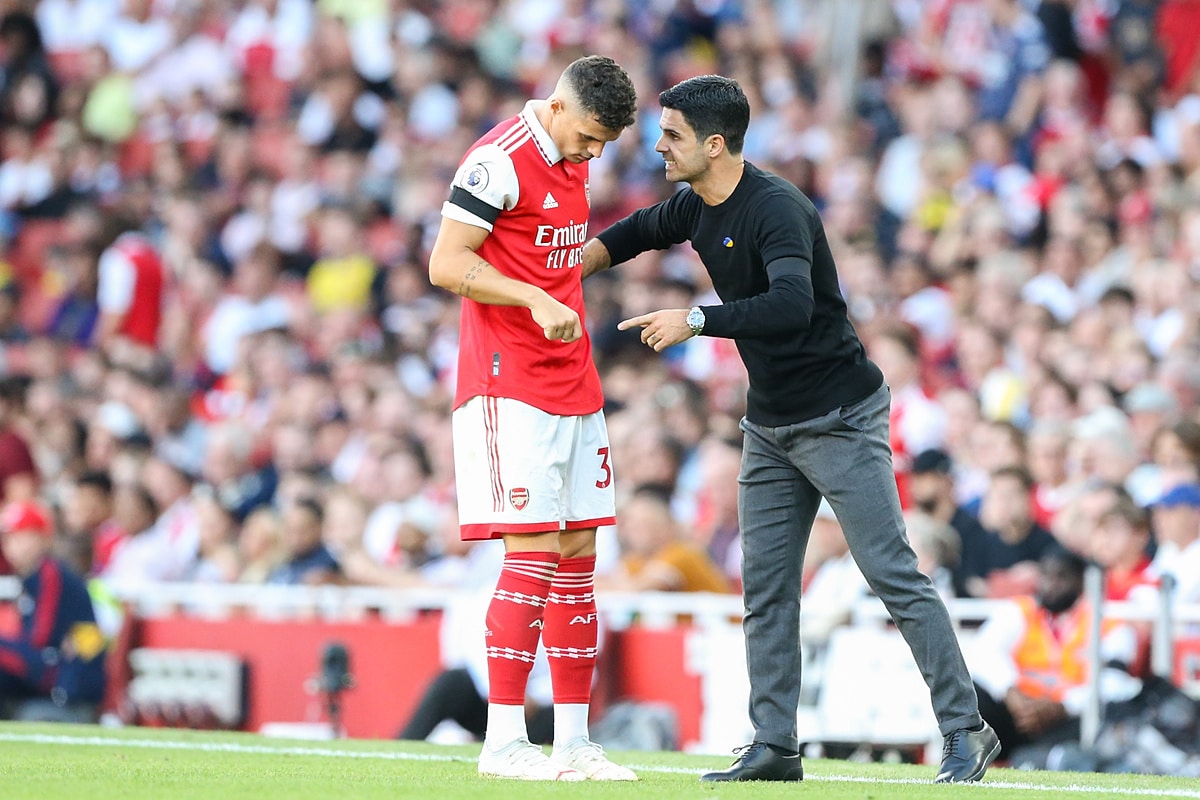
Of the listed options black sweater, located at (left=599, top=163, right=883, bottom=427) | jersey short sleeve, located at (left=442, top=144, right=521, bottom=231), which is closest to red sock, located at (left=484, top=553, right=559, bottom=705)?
black sweater, located at (left=599, top=163, right=883, bottom=427)

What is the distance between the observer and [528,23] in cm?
1930

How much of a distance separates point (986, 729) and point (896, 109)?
1075cm

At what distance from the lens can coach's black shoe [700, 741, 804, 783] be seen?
6.40 m

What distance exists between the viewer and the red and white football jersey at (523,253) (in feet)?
20.5

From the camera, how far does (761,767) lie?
6.42 meters

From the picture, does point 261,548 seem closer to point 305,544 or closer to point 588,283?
point 305,544

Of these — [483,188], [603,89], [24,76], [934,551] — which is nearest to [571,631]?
[483,188]

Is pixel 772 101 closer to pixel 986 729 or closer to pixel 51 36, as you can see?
pixel 51 36

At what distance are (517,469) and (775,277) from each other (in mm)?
989

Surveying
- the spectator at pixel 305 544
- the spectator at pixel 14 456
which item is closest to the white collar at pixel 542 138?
the spectator at pixel 305 544

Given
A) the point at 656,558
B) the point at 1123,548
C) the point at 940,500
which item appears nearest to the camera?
the point at 1123,548

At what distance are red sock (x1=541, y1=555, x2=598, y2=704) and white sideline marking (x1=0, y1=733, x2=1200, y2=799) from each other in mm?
600

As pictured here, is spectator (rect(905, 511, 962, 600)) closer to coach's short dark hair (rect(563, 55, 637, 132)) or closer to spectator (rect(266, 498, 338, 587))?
spectator (rect(266, 498, 338, 587))

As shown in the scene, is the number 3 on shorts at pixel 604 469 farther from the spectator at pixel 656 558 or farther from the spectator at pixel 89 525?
the spectator at pixel 89 525
